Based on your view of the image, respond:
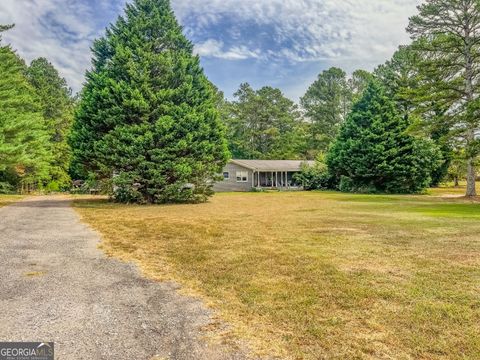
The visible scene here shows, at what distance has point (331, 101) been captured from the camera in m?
54.7

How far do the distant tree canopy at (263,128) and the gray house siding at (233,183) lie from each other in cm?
1677

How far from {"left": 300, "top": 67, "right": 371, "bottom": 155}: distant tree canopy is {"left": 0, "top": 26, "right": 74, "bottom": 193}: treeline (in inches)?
1425

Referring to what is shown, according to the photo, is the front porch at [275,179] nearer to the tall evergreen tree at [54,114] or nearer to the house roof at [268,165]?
the house roof at [268,165]

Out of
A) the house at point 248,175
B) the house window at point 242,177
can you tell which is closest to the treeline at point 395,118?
the house at point 248,175

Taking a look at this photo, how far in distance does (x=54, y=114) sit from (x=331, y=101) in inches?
1596

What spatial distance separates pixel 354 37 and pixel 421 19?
5.22m

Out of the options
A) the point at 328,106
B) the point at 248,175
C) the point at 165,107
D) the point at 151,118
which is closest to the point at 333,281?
the point at 165,107

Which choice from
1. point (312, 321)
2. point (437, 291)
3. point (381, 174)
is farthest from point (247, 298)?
point (381, 174)

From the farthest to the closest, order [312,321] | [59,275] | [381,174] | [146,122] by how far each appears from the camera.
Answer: [381,174] < [146,122] < [59,275] < [312,321]

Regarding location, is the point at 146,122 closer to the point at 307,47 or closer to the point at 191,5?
the point at 191,5

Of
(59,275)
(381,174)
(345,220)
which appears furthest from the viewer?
(381,174)

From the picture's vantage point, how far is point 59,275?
5.53 meters

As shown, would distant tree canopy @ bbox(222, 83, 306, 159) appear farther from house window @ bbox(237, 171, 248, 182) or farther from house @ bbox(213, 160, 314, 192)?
house window @ bbox(237, 171, 248, 182)

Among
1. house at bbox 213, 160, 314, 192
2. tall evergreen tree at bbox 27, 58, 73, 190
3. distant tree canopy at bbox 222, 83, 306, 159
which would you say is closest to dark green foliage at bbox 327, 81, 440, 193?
house at bbox 213, 160, 314, 192
